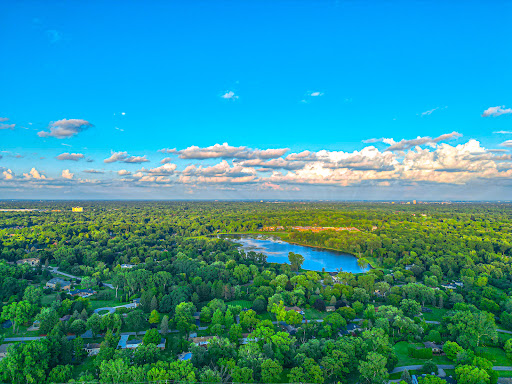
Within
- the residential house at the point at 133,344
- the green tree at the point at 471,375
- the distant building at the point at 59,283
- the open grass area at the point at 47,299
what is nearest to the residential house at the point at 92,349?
the residential house at the point at 133,344

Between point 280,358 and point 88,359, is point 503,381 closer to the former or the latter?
point 280,358

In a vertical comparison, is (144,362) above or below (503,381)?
above

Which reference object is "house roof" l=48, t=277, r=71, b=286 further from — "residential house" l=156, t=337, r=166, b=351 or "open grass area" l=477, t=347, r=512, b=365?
"open grass area" l=477, t=347, r=512, b=365

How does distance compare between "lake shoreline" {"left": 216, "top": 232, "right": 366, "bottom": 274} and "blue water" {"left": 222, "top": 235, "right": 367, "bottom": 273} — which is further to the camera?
"blue water" {"left": 222, "top": 235, "right": 367, "bottom": 273}

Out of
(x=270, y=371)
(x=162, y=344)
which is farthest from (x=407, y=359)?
(x=162, y=344)

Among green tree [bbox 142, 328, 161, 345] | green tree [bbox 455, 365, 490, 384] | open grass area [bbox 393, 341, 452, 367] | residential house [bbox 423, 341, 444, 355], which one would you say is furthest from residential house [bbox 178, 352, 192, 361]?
residential house [bbox 423, 341, 444, 355]

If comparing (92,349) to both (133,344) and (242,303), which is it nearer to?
(133,344)

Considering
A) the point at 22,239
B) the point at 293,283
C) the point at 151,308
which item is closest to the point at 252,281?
the point at 293,283
